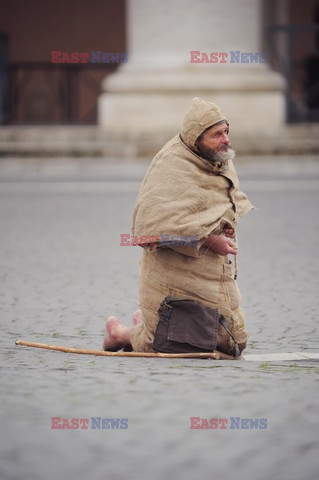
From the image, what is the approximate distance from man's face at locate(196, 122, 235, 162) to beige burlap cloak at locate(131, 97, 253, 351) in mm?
39

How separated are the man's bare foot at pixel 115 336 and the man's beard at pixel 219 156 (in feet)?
2.87

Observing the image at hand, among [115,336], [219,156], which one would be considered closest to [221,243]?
[219,156]

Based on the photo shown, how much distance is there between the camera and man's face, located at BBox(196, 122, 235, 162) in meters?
5.56

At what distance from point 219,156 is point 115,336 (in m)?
0.99

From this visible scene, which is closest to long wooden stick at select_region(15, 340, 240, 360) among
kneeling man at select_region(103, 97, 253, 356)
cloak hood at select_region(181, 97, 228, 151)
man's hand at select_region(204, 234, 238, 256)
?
kneeling man at select_region(103, 97, 253, 356)

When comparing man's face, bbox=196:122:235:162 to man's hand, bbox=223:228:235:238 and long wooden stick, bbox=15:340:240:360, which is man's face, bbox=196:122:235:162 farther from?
long wooden stick, bbox=15:340:240:360

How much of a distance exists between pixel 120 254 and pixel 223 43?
10.00 m

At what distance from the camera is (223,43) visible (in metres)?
19.4

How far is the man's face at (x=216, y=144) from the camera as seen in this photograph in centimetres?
556

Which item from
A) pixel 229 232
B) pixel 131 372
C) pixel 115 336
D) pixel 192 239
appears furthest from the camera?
pixel 115 336

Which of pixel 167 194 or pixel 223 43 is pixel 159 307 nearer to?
pixel 167 194

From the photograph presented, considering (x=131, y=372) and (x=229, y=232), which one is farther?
(x=229, y=232)

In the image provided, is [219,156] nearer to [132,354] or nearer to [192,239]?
[192,239]

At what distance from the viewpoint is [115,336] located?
5922 millimetres
